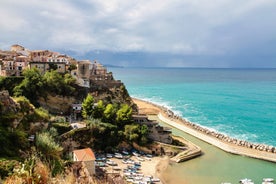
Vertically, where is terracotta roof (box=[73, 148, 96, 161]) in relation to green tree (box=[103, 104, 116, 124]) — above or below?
below

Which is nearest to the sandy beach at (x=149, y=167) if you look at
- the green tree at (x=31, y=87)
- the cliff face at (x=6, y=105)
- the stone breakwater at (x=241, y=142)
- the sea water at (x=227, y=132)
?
the sea water at (x=227, y=132)

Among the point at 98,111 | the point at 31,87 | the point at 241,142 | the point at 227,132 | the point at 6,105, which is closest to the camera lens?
the point at 6,105

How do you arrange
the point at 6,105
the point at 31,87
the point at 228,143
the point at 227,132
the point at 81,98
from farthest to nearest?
the point at 227,132
the point at 81,98
the point at 228,143
the point at 31,87
the point at 6,105

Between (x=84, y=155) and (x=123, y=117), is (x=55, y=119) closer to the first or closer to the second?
(x=123, y=117)

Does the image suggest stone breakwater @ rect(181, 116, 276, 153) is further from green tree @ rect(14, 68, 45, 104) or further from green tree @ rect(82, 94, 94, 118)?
green tree @ rect(14, 68, 45, 104)

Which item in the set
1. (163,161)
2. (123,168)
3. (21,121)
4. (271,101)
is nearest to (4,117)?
(21,121)

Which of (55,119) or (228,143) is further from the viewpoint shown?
(228,143)

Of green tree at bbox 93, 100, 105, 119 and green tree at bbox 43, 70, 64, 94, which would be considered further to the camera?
green tree at bbox 43, 70, 64, 94

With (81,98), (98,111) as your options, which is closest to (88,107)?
Result: (98,111)

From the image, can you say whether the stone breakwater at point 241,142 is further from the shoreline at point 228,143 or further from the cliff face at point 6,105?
the cliff face at point 6,105

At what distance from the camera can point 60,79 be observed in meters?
41.5

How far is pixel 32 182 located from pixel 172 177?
2482cm

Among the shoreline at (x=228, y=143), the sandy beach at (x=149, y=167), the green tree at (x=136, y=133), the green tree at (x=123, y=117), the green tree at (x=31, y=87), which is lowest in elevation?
the sandy beach at (x=149, y=167)

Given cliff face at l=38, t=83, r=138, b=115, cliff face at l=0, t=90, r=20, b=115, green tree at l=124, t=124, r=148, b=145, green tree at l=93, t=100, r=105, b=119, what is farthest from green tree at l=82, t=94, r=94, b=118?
cliff face at l=0, t=90, r=20, b=115
